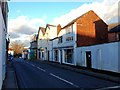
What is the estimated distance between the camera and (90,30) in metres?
39.0

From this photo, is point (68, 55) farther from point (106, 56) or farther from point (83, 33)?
point (106, 56)

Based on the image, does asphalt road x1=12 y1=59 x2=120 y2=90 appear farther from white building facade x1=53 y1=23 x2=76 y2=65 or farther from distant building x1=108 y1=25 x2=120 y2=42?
white building facade x1=53 y1=23 x2=76 y2=65

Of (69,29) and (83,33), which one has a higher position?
(69,29)

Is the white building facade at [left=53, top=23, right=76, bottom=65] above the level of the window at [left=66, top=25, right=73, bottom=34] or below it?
below

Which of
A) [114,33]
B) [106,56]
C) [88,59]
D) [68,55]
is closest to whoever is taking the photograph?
[106,56]

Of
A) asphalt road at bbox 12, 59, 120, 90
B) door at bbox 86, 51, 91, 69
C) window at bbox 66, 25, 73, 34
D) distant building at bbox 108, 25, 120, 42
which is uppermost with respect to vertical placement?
window at bbox 66, 25, 73, 34

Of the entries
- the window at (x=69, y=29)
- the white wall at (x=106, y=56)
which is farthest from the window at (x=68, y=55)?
the white wall at (x=106, y=56)

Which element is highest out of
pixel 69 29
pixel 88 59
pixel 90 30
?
pixel 69 29

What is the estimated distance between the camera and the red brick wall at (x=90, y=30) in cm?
3819

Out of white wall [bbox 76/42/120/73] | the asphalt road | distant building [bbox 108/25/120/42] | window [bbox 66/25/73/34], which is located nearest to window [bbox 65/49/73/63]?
window [bbox 66/25/73/34]

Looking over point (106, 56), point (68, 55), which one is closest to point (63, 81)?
point (106, 56)

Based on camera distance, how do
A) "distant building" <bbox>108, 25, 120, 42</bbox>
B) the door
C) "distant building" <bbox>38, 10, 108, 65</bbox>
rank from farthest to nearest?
"distant building" <bbox>38, 10, 108, 65</bbox>
"distant building" <bbox>108, 25, 120, 42</bbox>
the door

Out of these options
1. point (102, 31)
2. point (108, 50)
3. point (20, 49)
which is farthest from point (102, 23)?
point (20, 49)

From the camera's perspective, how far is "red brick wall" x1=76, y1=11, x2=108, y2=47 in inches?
1503
